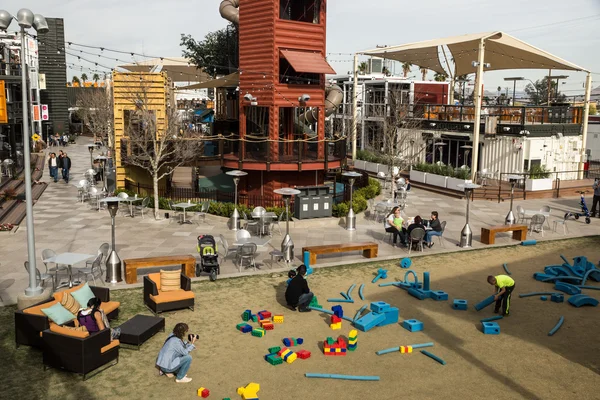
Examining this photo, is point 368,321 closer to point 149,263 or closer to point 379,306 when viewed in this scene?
point 379,306

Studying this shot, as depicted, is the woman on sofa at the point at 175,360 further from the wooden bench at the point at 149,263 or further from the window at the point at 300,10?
A: the window at the point at 300,10

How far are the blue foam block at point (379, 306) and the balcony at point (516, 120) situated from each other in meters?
23.0

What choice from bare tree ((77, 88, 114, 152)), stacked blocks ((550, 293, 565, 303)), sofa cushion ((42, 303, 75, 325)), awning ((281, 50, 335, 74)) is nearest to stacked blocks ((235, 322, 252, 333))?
sofa cushion ((42, 303, 75, 325))

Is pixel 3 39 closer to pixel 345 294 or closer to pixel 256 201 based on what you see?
pixel 256 201

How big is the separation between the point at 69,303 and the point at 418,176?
2617cm

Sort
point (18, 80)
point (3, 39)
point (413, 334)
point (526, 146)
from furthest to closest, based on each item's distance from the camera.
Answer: point (18, 80), point (3, 39), point (526, 146), point (413, 334)

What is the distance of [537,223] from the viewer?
862 inches

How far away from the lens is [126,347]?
1116cm

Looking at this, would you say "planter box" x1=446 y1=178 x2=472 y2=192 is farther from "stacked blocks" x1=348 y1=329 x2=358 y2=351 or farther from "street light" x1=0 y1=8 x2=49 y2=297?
"street light" x1=0 y1=8 x2=49 y2=297

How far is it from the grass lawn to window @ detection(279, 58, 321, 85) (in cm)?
1324

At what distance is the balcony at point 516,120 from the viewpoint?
3334cm

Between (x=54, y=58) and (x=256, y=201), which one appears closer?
(x=256, y=201)

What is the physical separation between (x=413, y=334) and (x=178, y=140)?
16905mm

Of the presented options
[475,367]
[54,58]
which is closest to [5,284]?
[475,367]
